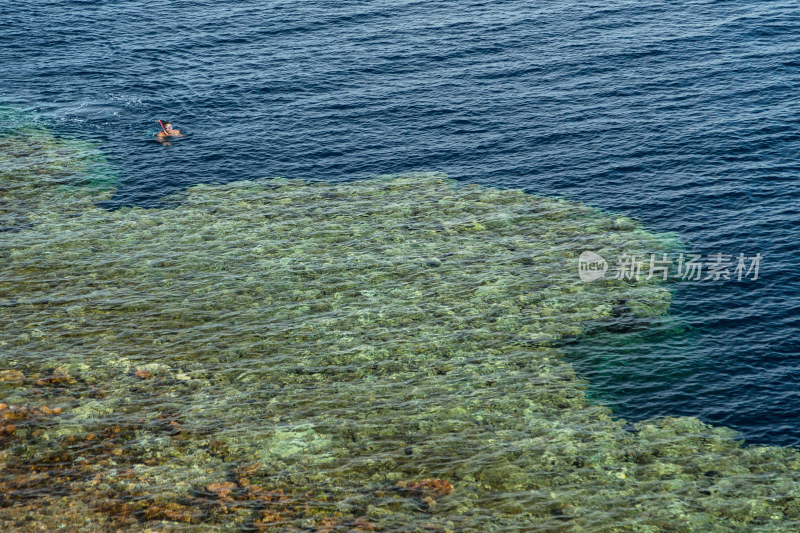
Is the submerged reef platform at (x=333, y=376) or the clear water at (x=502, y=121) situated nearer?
the submerged reef platform at (x=333, y=376)

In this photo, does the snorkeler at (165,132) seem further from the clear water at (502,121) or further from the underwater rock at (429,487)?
the underwater rock at (429,487)

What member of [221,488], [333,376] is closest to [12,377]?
[221,488]

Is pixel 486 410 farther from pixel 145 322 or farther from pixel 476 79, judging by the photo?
pixel 476 79

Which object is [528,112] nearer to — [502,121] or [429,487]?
[502,121]

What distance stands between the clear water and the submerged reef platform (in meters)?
0.87

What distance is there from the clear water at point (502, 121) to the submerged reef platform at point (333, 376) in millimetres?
866

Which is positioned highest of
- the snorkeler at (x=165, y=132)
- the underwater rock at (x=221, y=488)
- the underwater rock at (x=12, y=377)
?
the snorkeler at (x=165, y=132)

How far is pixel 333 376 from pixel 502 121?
36.2 metres

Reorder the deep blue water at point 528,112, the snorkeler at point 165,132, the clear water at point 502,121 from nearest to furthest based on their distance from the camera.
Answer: the clear water at point 502,121, the deep blue water at point 528,112, the snorkeler at point 165,132

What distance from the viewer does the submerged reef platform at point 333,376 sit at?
91.4 feet

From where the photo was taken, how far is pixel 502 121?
63906mm

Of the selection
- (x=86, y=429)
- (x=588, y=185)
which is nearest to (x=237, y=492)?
(x=86, y=429)

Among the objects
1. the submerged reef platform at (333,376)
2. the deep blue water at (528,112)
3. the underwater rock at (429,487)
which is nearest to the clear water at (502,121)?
the deep blue water at (528,112)

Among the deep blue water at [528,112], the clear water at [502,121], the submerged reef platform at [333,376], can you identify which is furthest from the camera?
the deep blue water at [528,112]
